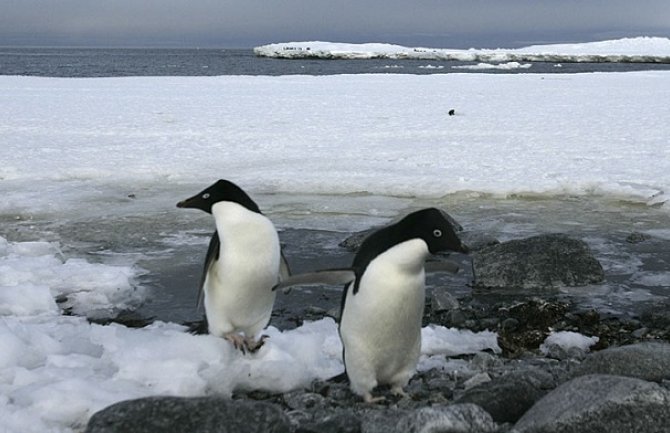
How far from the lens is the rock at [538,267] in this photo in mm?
5055

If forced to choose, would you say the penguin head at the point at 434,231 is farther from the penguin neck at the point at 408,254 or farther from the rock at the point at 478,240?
the rock at the point at 478,240

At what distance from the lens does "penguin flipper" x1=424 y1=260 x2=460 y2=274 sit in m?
3.34

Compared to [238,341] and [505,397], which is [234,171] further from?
[505,397]

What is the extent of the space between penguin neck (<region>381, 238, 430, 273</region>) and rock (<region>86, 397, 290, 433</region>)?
736mm

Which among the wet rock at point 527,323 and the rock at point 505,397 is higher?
the rock at point 505,397

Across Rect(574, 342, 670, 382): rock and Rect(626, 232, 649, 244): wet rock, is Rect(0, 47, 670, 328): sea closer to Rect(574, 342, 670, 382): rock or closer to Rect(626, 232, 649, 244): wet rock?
Rect(626, 232, 649, 244): wet rock

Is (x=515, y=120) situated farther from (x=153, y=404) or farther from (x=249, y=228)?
(x=153, y=404)

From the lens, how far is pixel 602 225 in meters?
6.38

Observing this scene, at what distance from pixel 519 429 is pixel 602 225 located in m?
4.13

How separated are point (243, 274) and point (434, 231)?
0.93 meters

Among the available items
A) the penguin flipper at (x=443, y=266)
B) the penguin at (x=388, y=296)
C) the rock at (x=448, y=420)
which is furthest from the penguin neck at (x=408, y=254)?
the rock at (x=448, y=420)

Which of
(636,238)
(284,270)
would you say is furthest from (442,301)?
(636,238)

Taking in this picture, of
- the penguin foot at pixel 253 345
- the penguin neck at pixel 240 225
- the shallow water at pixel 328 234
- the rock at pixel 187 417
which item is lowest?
the shallow water at pixel 328 234

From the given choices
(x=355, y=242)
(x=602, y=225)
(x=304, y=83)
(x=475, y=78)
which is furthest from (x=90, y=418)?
(x=475, y=78)
